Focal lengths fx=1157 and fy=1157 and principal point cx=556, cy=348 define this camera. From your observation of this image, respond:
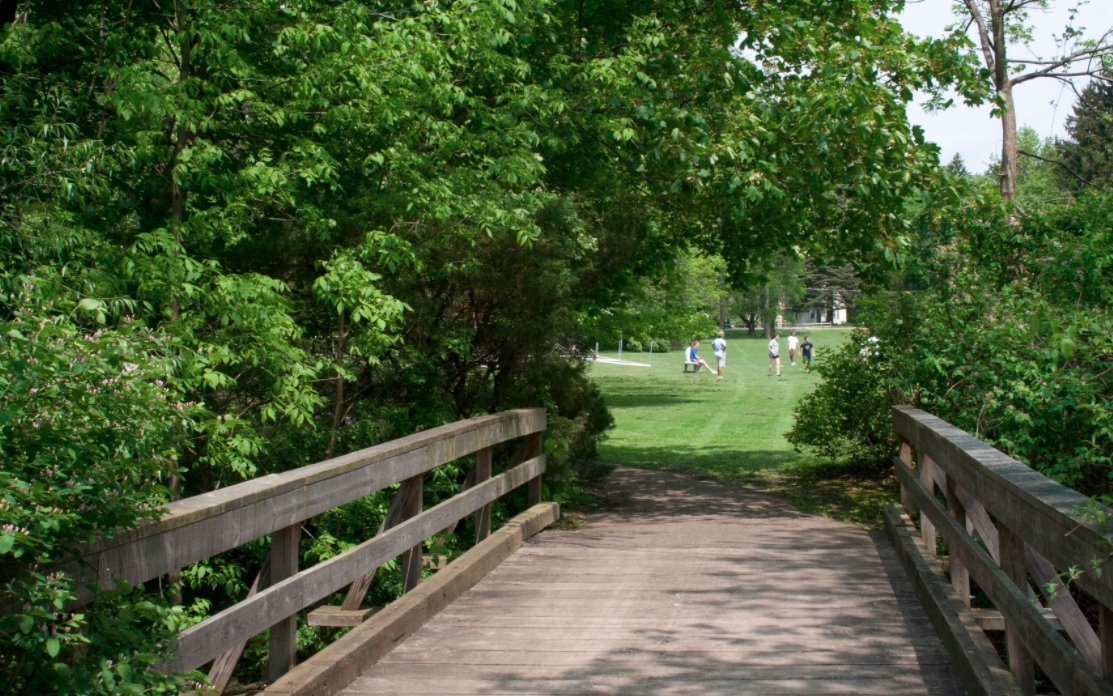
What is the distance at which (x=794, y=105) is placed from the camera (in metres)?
11.4

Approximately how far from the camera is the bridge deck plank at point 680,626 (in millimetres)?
5246

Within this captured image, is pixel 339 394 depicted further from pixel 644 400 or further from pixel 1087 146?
pixel 1087 146

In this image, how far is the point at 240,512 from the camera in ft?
13.8

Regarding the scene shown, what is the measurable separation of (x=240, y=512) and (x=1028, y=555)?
9.79 feet

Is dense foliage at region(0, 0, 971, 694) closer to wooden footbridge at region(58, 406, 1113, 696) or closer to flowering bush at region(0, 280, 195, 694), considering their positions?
flowering bush at region(0, 280, 195, 694)

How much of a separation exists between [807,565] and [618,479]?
7857 millimetres

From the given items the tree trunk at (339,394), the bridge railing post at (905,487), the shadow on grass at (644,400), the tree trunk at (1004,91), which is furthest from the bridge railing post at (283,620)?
the shadow on grass at (644,400)

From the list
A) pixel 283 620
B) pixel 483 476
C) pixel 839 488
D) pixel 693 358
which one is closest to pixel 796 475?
pixel 839 488

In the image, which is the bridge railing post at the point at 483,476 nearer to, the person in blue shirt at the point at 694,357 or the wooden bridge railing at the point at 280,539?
the wooden bridge railing at the point at 280,539

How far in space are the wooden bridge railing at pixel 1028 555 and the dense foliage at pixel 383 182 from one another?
2.75m

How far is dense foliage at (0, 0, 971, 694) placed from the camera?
299 inches

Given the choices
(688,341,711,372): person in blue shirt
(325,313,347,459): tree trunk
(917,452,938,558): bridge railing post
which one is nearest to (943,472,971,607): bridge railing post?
(917,452,938,558): bridge railing post

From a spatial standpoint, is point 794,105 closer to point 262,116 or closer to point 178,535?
point 262,116

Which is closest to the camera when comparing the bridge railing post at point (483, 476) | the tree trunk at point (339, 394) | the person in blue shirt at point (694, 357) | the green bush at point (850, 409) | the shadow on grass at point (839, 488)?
the bridge railing post at point (483, 476)
